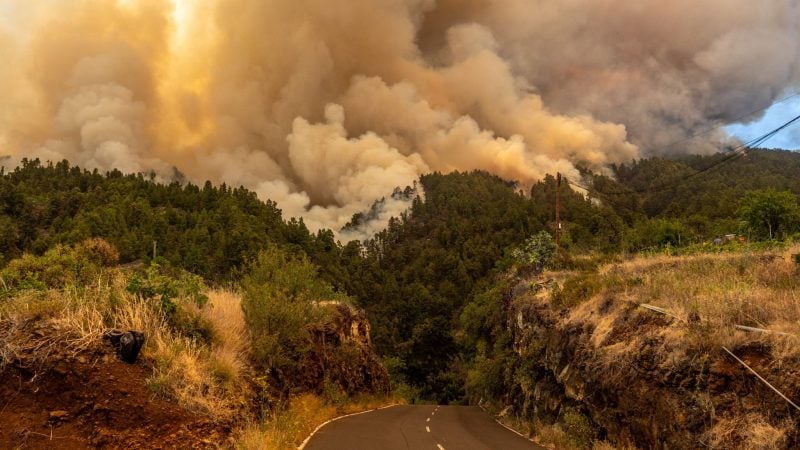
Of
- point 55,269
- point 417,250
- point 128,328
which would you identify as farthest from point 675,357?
point 417,250

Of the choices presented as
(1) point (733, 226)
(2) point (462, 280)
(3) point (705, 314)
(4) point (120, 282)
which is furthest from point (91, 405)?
(2) point (462, 280)

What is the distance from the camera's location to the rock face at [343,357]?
25172 mm

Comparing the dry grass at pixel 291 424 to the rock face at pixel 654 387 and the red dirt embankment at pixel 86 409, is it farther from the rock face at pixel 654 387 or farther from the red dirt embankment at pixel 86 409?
the rock face at pixel 654 387

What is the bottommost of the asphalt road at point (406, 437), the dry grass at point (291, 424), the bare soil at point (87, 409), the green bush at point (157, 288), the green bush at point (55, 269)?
the asphalt road at point (406, 437)

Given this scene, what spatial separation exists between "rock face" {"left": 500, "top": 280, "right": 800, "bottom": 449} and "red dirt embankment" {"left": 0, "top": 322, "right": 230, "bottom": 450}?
10256mm

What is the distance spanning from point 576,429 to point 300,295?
11705mm

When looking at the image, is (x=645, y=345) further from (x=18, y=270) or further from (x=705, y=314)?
(x=18, y=270)

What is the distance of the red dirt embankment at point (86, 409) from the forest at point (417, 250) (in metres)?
29.4

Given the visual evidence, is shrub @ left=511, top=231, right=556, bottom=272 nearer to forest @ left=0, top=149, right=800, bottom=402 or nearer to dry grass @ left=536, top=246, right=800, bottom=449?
forest @ left=0, top=149, right=800, bottom=402

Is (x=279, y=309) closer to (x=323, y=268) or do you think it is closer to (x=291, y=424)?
(x=291, y=424)

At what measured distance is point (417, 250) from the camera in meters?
199

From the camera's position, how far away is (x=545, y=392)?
21734mm

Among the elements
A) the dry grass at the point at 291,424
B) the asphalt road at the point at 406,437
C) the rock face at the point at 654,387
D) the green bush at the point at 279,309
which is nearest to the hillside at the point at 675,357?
the rock face at the point at 654,387

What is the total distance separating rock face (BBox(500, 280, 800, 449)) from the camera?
31.9ft
